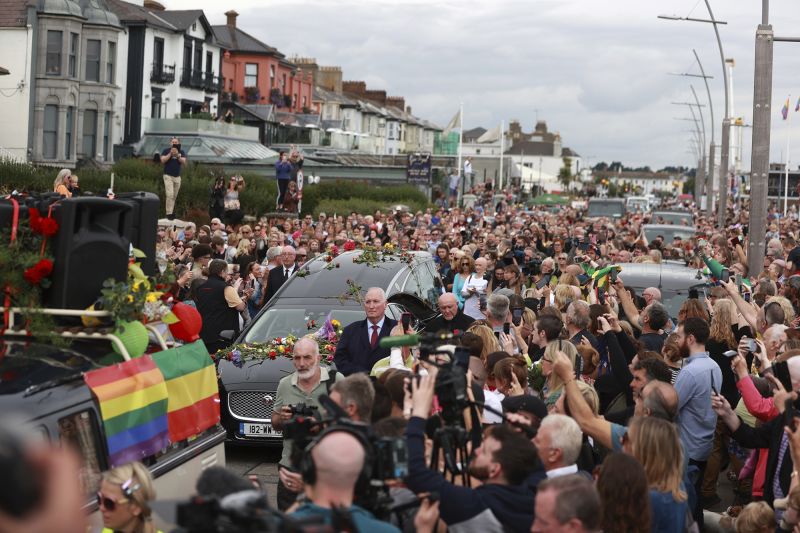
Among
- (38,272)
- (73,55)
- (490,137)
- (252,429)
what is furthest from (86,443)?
A: (490,137)

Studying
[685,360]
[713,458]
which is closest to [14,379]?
[685,360]

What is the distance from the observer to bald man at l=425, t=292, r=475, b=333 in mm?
11781

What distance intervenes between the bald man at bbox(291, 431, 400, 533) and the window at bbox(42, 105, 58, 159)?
141 feet

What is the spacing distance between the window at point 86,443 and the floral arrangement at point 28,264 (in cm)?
82

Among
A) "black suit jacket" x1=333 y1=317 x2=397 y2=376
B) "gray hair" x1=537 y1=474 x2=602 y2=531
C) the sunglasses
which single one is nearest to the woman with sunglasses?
the sunglasses

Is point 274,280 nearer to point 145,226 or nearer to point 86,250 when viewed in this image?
point 145,226

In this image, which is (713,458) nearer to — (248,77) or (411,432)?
(411,432)

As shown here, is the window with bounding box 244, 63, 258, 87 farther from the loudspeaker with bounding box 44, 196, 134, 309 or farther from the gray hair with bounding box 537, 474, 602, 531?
the gray hair with bounding box 537, 474, 602, 531

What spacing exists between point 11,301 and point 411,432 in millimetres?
3022

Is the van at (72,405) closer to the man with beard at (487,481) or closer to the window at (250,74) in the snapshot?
the man with beard at (487,481)

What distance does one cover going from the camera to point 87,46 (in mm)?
47906

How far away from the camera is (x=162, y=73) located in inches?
2179

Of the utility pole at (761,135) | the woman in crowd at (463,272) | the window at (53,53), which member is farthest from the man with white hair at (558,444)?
the window at (53,53)

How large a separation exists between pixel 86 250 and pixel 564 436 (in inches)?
127
